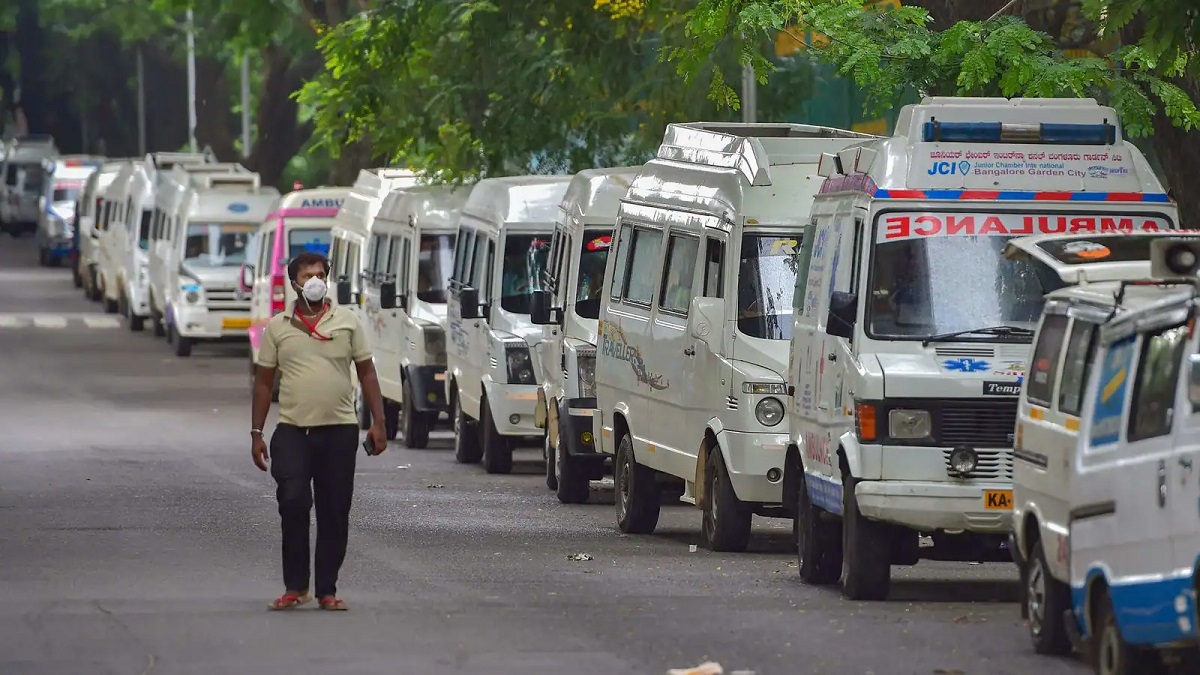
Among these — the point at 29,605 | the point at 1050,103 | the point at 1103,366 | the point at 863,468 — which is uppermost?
the point at 1050,103

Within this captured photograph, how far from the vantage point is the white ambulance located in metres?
19.1

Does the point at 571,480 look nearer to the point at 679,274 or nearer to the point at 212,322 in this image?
the point at 679,274

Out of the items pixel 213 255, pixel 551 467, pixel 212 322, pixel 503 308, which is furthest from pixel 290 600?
pixel 213 255

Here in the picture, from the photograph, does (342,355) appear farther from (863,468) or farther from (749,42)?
(749,42)

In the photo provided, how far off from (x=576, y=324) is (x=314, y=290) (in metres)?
7.88

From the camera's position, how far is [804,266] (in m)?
14.3

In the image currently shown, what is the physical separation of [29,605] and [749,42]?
25.0 feet

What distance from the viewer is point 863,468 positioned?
12578mm

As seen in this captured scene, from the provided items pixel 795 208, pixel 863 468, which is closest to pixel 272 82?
pixel 795 208

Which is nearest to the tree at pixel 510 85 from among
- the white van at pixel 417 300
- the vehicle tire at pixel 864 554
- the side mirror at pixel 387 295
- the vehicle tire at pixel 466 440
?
the white van at pixel 417 300

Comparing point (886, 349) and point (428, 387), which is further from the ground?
point (886, 349)

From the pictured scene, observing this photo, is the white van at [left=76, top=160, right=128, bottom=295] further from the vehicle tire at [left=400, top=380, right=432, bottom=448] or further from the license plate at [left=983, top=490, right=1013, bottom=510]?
the license plate at [left=983, top=490, right=1013, bottom=510]

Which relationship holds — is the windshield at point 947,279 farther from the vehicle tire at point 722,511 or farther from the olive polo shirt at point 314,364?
the olive polo shirt at point 314,364

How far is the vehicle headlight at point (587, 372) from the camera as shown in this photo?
19.1 meters
